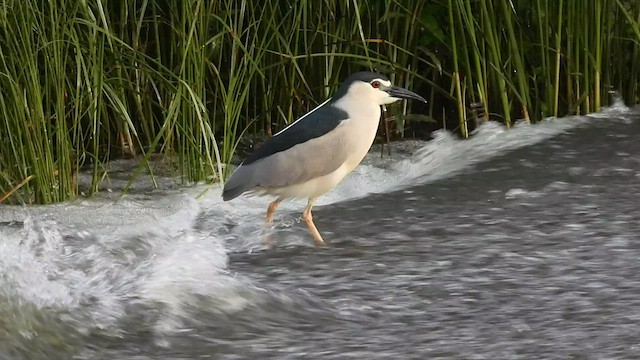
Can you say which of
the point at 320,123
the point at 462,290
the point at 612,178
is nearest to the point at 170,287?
the point at 462,290

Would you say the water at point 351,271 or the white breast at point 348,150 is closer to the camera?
the water at point 351,271

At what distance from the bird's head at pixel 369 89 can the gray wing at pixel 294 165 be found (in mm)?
182

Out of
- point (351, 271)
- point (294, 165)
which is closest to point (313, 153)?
point (294, 165)

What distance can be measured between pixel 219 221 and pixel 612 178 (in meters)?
1.41

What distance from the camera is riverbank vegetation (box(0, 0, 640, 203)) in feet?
13.4

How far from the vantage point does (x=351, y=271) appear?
3.29 m

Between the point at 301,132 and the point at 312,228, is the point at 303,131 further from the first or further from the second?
the point at 312,228

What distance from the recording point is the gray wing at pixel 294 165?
376 cm

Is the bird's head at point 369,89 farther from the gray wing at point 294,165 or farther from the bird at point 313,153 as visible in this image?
the gray wing at point 294,165

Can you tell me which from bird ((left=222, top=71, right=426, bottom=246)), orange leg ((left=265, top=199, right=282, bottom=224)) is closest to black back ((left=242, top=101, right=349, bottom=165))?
bird ((left=222, top=71, right=426, bottom=246))

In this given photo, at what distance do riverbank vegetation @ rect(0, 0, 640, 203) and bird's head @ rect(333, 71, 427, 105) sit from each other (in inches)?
11.2

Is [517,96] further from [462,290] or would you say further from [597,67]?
[462,290]

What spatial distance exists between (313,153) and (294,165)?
7 cm

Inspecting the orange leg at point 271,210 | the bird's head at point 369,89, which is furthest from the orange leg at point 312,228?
the bird's head at point 369,89
